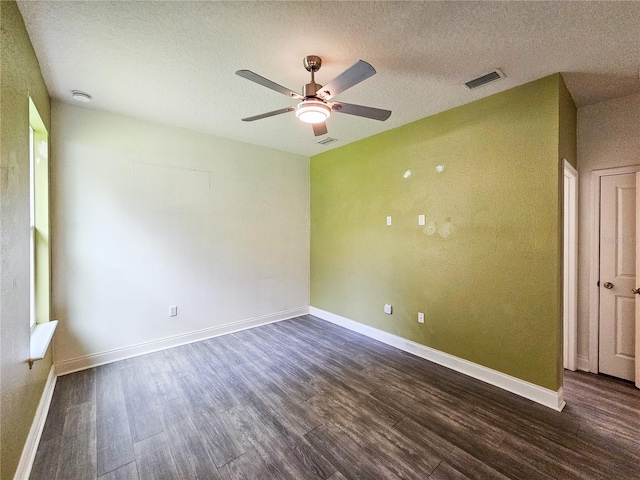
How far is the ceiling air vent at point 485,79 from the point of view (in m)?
2.15

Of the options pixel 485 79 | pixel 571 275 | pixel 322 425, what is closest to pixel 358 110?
pixel 485 79

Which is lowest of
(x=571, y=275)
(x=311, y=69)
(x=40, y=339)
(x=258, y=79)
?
(x=40, y=339)

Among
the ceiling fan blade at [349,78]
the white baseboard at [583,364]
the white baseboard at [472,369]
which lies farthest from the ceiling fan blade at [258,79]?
the white baseboard at [583,364]

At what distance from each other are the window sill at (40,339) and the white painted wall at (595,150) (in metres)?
4.70

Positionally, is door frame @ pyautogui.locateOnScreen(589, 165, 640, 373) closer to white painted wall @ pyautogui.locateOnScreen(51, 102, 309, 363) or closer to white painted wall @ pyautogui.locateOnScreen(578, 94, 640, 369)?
white painted wall @ pyautogui.locateOnScreen(578, 94, 640, 369)

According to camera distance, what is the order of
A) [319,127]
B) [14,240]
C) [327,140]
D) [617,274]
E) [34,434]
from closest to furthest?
[14,240], [34,434], [319,127], [617,274], [327,140]

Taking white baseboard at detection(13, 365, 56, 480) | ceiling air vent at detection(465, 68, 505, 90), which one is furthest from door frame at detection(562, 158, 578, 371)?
white baseboard at detection(13, 365, 56, 480)

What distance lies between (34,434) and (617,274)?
498 cm

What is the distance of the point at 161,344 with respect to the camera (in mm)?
3285

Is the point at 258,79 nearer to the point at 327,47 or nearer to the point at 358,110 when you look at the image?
the point at 327,47

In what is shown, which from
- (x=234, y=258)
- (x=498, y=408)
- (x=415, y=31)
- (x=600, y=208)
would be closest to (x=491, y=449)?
(x=498, y=408)

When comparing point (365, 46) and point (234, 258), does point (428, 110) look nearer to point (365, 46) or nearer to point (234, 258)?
point (365, 46)

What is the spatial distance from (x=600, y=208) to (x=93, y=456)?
469 cm

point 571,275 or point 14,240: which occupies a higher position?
point 14,240
